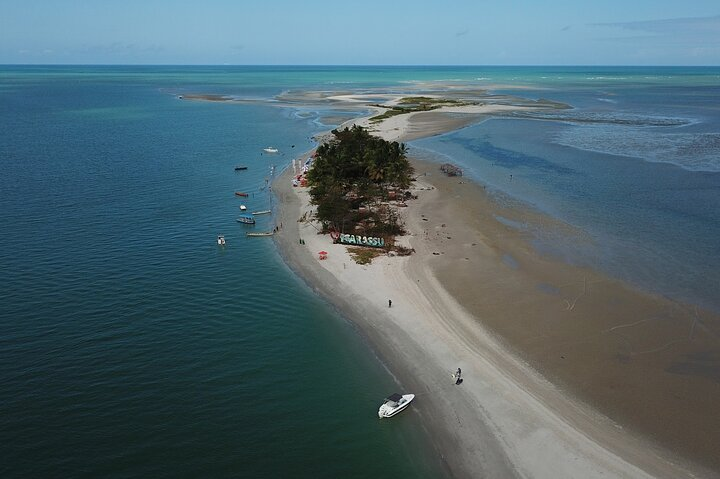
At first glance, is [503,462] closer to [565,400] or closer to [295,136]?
[565,400]

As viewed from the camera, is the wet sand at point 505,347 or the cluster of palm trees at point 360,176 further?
the cluster of palm trees at point 360,176

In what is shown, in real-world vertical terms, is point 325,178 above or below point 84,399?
above

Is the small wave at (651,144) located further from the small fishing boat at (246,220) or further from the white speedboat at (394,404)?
the white speedboat at (394,404)

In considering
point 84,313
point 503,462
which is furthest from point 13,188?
point 503,462

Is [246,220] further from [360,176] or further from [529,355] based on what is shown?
[529,355]

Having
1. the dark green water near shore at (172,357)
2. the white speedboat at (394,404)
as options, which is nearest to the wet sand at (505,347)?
the white speedboat at (394,404)

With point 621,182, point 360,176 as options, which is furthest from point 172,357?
point 621,182
